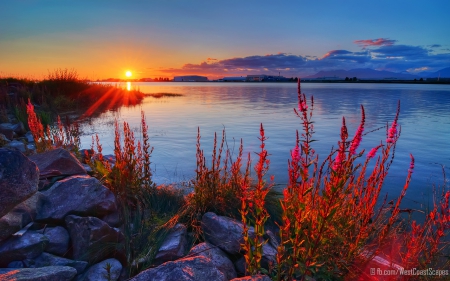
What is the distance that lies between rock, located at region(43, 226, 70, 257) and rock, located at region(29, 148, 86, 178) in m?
1.81

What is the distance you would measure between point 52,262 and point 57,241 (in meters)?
0.37

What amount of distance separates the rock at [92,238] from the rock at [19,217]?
62 centimetres

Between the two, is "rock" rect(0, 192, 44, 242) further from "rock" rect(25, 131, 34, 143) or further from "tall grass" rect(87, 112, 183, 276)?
"rock" rect(25, 131, 34, 143)

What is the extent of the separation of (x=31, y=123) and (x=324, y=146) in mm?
10605

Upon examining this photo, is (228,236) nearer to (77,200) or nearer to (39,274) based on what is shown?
(39,274)

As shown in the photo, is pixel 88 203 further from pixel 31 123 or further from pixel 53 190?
pixel 31 123

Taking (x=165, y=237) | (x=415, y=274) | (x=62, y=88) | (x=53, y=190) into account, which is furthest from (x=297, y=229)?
(x=62, y=88)

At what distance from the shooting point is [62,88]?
85.6 feet

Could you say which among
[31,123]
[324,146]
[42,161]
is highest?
[31,123]

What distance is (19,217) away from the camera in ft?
13.1

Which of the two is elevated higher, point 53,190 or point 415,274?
point 53,190

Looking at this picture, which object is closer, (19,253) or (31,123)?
(19,253)

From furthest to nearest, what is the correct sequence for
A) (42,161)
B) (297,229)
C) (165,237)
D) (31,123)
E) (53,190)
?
(31,123) < (42,161) < (53,190) < (165,237) < (297,229)

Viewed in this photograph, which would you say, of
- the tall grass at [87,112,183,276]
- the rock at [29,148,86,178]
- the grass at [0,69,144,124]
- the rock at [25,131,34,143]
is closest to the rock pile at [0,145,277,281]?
the tall grass at [87,112,183,276]
